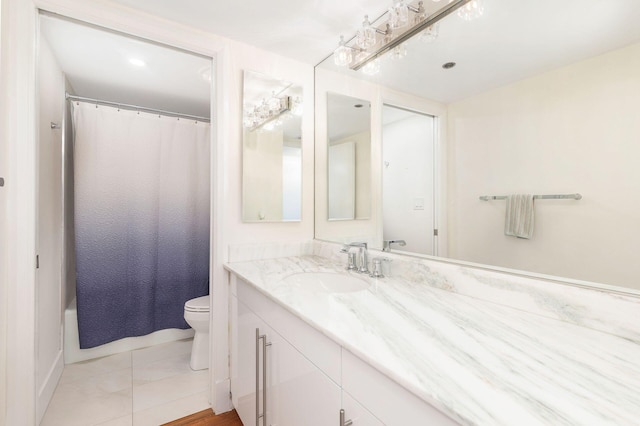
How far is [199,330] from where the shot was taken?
6.82ft

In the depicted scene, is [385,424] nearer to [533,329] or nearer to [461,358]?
[461,358]

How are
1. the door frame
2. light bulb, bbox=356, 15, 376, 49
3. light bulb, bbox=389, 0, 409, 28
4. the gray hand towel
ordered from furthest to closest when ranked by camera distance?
light bulb, bbox=356, 15, 376, 49
light bulb, bbox=389, 0, 409, 28
the door frame
the gray hand towel

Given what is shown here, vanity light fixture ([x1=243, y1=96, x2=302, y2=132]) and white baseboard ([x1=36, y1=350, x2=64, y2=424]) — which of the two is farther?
vanity light fixture ([x1=243, y1=96, x2=302, y2=132])

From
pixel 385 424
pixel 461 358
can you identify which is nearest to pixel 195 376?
pixel 385 424

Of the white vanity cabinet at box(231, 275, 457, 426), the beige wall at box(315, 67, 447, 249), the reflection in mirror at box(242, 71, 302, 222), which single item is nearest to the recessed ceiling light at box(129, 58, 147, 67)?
the reflection in mirror at box(242, 71, 302, 222)

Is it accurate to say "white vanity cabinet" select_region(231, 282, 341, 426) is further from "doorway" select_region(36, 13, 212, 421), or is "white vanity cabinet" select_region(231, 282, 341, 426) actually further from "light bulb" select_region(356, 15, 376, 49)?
"light bulb" select_region(356, 15, 376, 49)

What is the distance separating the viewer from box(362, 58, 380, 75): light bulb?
151cm

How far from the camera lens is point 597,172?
0.77 meters

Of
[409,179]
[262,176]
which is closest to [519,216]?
[409,179]

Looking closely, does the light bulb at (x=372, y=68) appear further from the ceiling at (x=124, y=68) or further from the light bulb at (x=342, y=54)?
the ceiling at (x=124, y=68)

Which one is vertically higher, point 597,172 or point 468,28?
point 468,28

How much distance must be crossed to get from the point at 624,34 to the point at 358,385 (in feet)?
3.61

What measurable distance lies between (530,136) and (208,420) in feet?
6.58

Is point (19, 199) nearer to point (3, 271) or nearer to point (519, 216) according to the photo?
point (3, 271)
